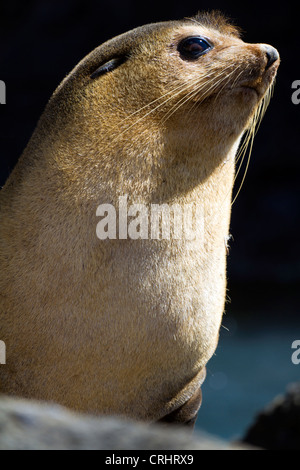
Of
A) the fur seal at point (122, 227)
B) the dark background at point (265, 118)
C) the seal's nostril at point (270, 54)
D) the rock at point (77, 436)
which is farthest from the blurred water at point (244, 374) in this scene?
the rock at point (77, 436)

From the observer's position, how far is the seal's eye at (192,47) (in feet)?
8.15

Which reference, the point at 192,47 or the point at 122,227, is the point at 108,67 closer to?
the point at 192,47

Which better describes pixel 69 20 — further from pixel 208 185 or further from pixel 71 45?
pixel 208 185

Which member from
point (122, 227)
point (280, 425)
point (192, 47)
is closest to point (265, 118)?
point (280, 425)

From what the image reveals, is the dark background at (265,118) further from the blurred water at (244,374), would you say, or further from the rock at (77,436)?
the rock at (77,436)

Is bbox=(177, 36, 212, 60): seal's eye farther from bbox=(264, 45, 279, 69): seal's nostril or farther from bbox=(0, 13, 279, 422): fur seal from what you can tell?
bbox=(264, 45, 279, 69): seal's nostril

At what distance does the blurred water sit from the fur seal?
2.91 meters

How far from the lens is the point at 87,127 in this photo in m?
2.44

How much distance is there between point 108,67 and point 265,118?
629 centimetres

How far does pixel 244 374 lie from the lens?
6.29m

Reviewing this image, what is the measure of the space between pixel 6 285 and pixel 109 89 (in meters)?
0.82
